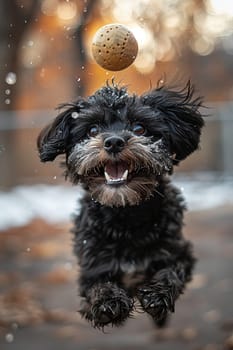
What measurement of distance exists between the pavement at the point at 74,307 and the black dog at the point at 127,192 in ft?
7.67

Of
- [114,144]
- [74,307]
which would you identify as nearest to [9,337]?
[74,307]

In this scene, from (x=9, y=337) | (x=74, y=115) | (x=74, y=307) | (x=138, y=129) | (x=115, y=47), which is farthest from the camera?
(x=74, y=307)

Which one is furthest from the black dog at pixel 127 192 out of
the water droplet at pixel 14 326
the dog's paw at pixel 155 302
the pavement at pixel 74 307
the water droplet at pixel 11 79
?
the water droplet at pixel 11 79

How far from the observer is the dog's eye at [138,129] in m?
3.69

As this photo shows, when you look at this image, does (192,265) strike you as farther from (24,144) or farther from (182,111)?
(24,144)

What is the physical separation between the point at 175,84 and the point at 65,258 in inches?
261

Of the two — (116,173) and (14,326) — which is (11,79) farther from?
(116,173)

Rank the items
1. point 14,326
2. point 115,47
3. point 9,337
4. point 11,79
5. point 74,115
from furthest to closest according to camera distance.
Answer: point 11,79 < point 14,326 < point 9,337 < point 74,115 < point 115,47

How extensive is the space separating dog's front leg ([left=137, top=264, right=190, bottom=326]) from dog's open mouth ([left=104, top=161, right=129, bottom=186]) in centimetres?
55

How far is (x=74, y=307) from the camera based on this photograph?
25.9 ft

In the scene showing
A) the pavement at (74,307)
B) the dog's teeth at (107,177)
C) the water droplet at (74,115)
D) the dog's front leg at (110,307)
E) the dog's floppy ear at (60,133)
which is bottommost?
the pavement at (74,307)

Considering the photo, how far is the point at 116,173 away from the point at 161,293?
0.65 meters

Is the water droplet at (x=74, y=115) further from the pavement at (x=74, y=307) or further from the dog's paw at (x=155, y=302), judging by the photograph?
the pavement at (x=74, y=307)

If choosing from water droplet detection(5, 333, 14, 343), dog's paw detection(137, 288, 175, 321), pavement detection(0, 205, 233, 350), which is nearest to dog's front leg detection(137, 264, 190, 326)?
dog's paw detection(137, 288, 175, 321)
